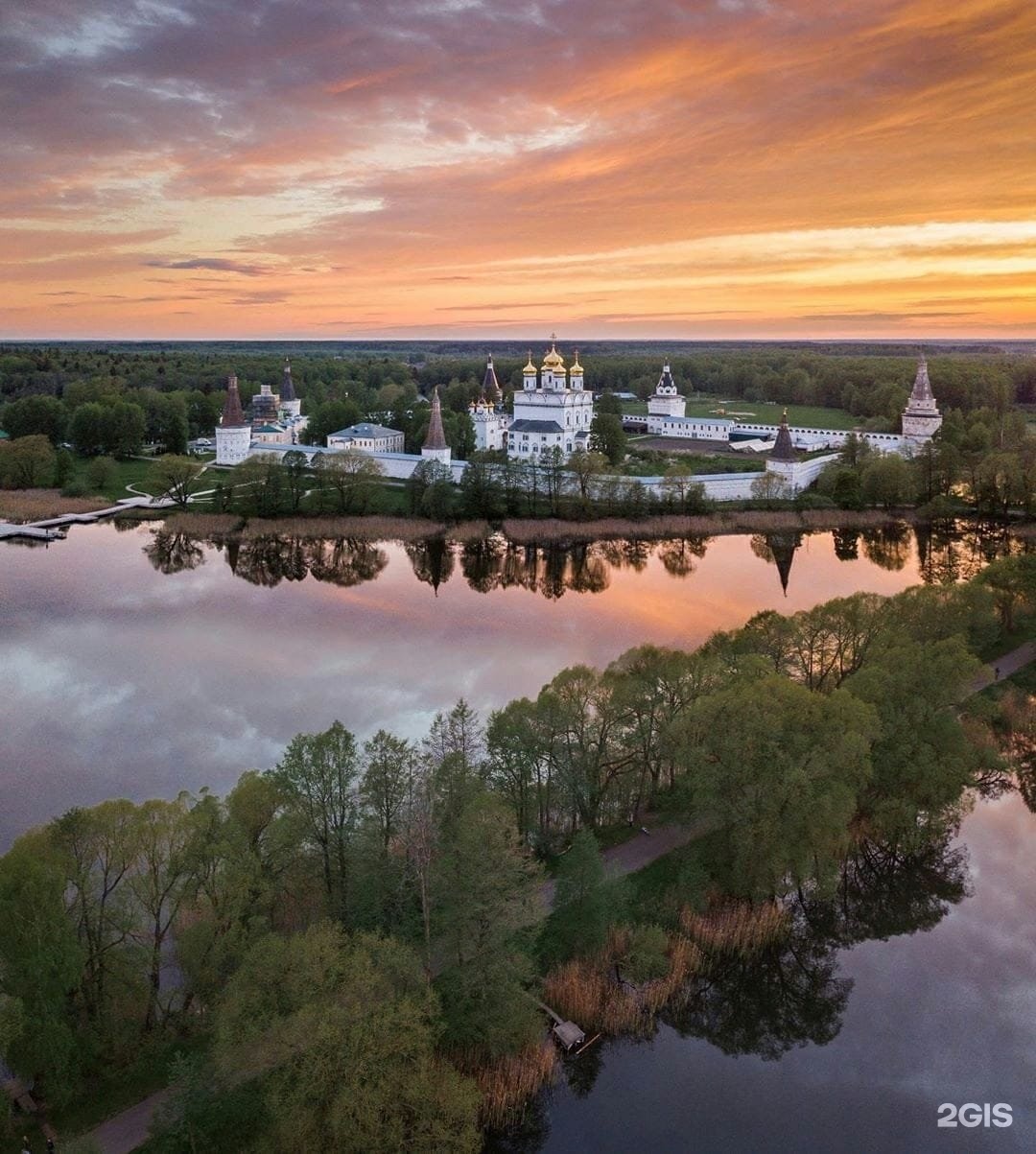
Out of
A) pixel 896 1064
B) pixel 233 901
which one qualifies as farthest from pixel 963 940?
pixel 233 901

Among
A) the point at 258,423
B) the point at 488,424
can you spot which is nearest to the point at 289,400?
Answer: the point at 258,423

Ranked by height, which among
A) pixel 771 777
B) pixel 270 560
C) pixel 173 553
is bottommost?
pixel 270 560

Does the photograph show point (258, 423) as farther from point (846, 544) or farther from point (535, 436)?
point (846, 544)

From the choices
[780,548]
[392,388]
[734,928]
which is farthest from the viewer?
[392,388]

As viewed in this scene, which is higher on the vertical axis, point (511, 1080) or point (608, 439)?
point (608, 439)

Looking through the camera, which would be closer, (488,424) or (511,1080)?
(511,1080)

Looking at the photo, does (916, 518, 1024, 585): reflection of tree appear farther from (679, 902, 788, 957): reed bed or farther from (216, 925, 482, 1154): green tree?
(216, 925, 482, 1154): green tree
